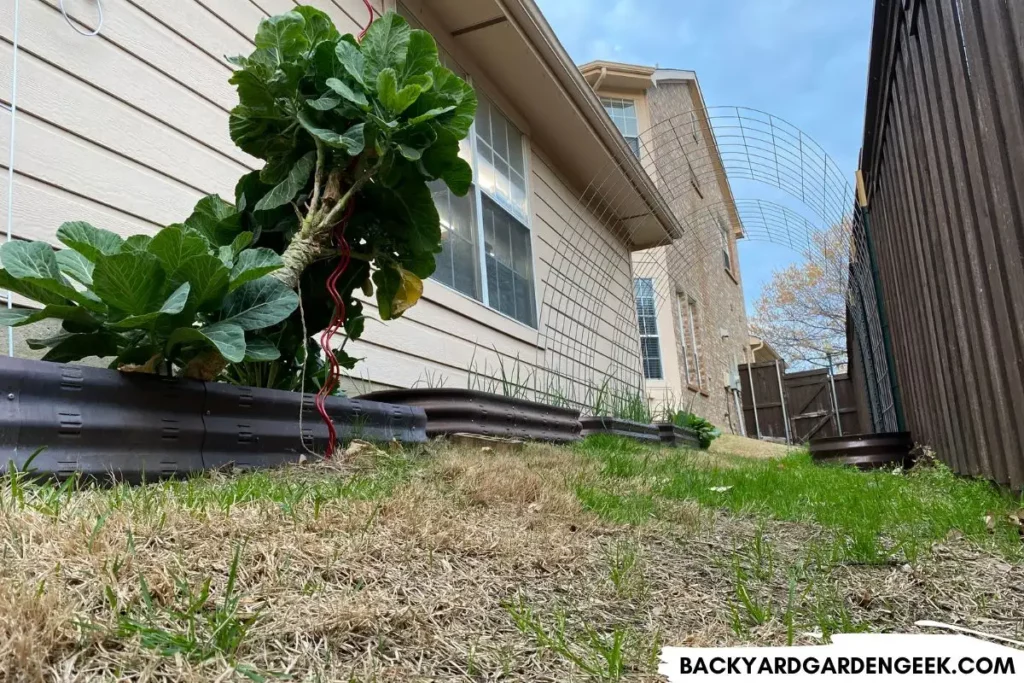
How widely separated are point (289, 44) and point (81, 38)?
2.89 feet

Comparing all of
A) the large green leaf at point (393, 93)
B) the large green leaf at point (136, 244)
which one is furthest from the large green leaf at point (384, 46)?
the large green leaf at point (136, 244)

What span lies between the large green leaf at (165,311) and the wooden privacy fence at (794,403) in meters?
14.5

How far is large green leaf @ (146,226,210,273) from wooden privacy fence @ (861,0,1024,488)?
2201 mm

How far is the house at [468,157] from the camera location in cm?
260

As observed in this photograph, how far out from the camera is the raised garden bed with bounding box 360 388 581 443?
11.5 ft

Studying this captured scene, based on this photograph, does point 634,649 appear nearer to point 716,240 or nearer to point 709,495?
point 709,495

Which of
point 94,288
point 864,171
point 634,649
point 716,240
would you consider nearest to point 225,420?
point 94,288

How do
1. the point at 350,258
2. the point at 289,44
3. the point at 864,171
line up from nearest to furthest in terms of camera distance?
the point at 289,44
the point at 350,258
the point at 864,171

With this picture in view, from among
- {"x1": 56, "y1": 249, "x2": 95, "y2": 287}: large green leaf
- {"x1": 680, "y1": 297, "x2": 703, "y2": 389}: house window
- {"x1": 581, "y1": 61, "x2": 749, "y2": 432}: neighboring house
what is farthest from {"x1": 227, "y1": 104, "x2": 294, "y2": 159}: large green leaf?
{"x1": 680, "y1": 297, "x2": 703, "y2": 389}: house window

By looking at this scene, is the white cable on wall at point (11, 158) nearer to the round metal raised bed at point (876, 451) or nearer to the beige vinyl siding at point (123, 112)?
the beige vinyl siding at point (123, 112)

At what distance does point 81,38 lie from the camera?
272 cm

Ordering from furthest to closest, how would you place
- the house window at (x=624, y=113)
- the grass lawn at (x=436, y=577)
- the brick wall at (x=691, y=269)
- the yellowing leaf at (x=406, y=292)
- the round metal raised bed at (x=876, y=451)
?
the house window at (x=624, y=113) → the brick wall at (x=691, y=269) → the round metal raised bed at (x=876, y=451) → the yellowing leaf at (x=406, y=292) → the grass lawn at (x=436, y=577)

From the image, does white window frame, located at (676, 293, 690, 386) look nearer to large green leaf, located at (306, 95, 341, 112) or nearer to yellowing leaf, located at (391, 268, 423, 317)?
yellowing leaf, located at (391, 268, 423, 317)

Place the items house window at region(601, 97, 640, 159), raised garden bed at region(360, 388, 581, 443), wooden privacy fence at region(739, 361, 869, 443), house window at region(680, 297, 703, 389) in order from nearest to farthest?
1. raised garden bed at region(360, 388, 581, 443)
2. house window at region(680, 297, 703, 389)
3. house window at region(601, 97, 640, 159)
4. wooden privacy fence at region(739, 361, 869, 443)
